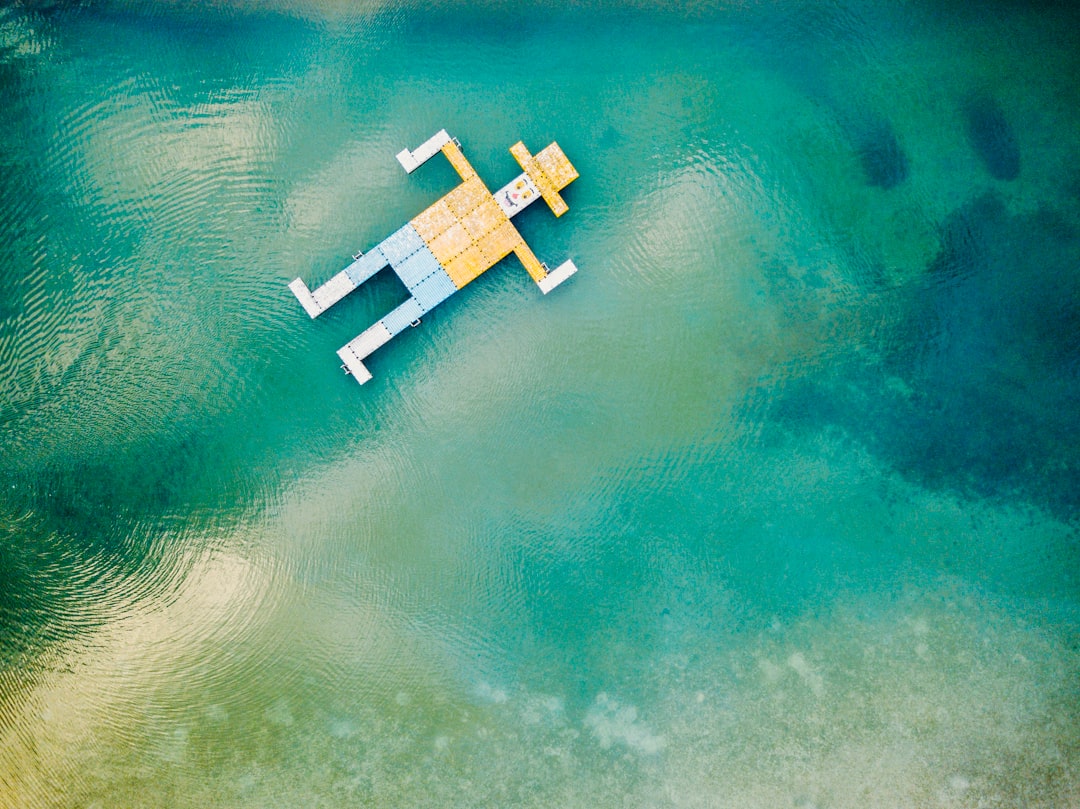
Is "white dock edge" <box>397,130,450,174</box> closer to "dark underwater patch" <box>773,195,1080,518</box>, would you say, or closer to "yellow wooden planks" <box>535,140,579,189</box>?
"yellow wooden planks" <box>535,140,579,189</box>

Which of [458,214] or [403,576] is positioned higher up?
[458,214]

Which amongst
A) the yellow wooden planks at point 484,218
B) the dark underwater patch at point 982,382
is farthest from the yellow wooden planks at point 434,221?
the dark underwater patch at point 982,382

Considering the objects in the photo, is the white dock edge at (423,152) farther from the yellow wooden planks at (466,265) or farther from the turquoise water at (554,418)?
the yellow wooden planks at (466,265)

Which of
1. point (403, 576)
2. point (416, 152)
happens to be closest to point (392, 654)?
point (403, 576)

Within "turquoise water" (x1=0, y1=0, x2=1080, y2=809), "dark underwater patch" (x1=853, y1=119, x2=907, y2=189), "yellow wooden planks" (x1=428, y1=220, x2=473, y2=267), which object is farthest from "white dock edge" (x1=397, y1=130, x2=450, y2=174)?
"dark underwater patch" (x1=853, y1=119, x2=907, y2=189)

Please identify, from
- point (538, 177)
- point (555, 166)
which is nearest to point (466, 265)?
point (538, 177)

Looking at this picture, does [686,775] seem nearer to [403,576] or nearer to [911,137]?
[403,576]
